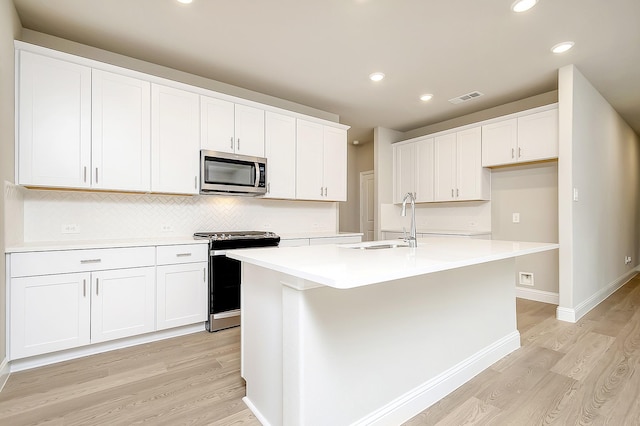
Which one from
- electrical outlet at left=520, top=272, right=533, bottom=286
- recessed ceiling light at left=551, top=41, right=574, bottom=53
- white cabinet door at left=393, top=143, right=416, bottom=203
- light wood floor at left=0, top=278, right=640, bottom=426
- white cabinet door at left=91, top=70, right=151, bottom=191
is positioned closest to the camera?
light wood floor at left=0, top=278, right=640, bottom=426

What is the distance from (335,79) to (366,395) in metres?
3.15

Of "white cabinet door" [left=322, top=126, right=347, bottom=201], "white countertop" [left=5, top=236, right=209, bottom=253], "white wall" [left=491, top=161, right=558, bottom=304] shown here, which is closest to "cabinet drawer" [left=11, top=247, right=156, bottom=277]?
"white countertop" [left=5, top=236, right=209, bottom=253]

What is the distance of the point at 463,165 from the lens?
4566 mm

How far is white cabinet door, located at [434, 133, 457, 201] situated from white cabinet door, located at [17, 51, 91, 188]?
439 cm

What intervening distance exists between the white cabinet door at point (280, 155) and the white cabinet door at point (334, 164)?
0.52 m

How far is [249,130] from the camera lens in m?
3.57

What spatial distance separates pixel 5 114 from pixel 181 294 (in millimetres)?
1816

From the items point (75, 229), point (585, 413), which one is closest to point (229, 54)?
point (75, 229)

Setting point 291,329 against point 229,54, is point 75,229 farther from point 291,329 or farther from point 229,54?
point 291,329

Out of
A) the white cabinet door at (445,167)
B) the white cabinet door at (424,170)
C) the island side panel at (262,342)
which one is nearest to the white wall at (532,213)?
the white cabinet door at (445,167)

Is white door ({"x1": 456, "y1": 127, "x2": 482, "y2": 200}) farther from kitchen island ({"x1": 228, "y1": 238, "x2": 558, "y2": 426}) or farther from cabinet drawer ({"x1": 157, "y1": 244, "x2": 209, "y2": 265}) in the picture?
cabinet drawer ({"x1": 157, "y1": 244, "x2": 209, "y2": 265})

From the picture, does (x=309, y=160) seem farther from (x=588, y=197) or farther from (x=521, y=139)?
(x=588, y=197)

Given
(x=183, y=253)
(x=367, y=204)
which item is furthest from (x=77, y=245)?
(x=367, y=204)

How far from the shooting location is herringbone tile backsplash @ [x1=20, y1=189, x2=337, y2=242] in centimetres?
270
